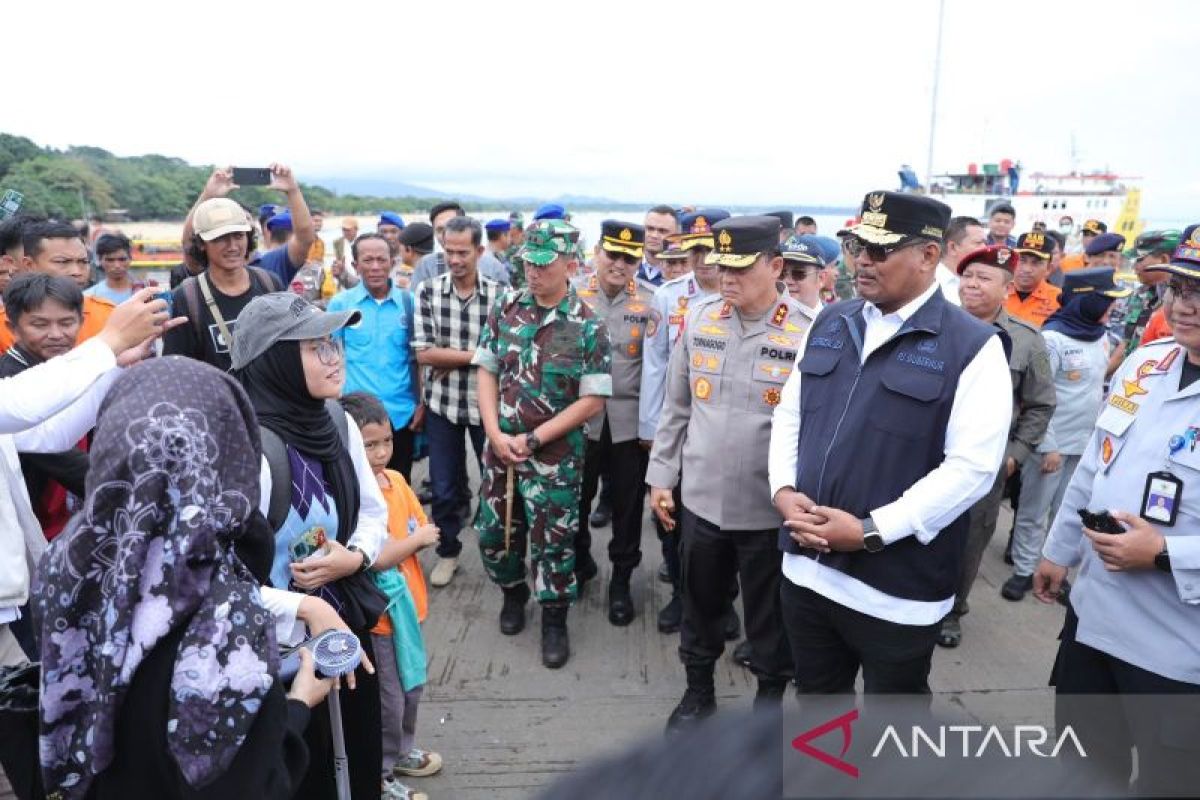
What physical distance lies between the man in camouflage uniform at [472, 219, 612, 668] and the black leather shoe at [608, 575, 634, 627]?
43cm

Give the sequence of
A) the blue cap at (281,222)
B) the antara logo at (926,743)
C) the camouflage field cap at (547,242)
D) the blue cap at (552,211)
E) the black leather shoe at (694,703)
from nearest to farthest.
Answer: the antara logo at (926,743), the black leather shoe at (694,703), the camouflage field cap at (547,242), the blue cap at (552,211), the blue cap at (281,222)

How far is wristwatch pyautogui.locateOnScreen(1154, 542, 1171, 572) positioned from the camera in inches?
78.4

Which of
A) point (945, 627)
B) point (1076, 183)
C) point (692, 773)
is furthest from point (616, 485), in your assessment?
point (1076, 183)

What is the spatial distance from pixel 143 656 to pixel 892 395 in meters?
1.99

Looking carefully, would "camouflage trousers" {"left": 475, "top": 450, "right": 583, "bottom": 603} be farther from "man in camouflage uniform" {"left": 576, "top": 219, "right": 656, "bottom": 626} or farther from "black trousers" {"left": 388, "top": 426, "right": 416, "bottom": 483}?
"black trousers" {"left": 388, "top": 426, "right": 416, "bottom": 483}

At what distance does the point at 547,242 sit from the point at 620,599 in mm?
2005

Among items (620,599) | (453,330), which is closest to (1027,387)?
(620,599)

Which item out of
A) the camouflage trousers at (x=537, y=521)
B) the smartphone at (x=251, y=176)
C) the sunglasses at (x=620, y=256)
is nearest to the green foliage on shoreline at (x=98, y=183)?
the smartphone at (x=251, y=176)

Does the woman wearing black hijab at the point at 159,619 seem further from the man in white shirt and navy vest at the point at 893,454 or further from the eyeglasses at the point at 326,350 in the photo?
the man in white shirt and navy vest at the point at 893,454

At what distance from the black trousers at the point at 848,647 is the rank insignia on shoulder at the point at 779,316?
1.03 metres

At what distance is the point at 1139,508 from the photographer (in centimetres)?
211

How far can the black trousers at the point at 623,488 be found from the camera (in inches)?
168

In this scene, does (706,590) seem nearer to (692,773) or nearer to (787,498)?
(787,498)

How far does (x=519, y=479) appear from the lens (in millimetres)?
3766
